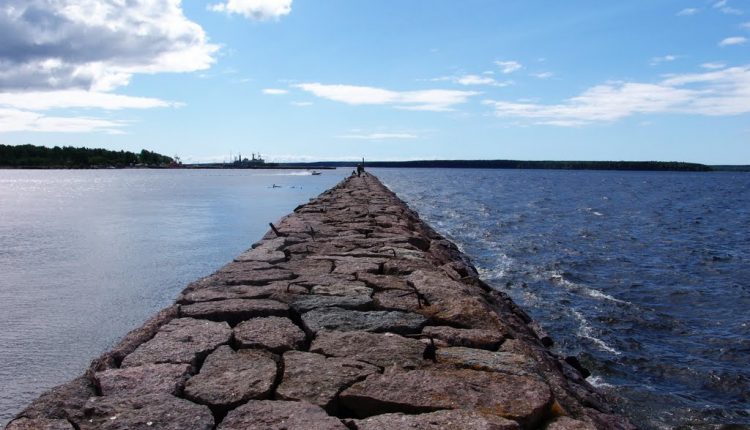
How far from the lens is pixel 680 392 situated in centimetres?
572

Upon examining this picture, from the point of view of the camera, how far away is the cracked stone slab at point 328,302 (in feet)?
12.0

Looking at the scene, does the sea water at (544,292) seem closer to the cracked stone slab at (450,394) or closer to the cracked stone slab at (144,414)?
→ the cracked stone slab at (144,414)

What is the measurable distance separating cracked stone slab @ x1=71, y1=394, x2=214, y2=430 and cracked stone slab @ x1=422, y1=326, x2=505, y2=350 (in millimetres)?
1362

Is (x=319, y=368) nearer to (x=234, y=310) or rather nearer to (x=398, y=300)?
(x=234, y=310)

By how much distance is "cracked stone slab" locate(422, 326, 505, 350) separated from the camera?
3234mm

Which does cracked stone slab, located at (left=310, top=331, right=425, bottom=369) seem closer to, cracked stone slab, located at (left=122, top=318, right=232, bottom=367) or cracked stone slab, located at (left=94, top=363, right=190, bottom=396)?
cracked stone slab, located at (left=122, top=318, right=232, bottom=367)

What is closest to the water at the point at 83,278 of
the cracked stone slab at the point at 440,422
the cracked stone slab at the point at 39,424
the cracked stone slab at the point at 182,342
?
the cracked stone slab at the point at 182,342

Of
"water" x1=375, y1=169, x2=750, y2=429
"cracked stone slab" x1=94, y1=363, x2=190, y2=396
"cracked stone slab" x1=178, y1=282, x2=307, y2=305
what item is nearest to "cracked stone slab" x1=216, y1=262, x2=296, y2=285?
"cracked stone slab" x1=178, y1=282, x2=307, y2=305

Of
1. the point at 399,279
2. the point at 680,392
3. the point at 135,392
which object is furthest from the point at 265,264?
the point at 680,392

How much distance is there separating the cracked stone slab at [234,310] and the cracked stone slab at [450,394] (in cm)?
110

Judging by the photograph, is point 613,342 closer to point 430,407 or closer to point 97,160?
point 430,407

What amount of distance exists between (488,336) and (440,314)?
0.42 metres

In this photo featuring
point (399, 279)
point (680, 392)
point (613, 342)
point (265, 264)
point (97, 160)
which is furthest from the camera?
point (97, 160)

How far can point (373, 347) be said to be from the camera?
304 cm
